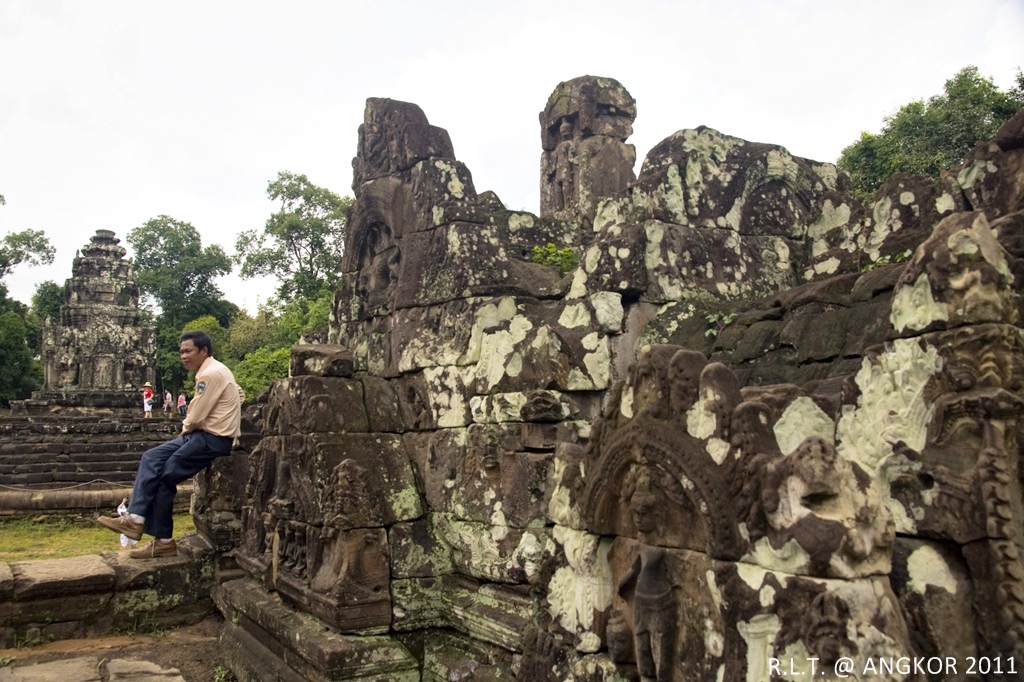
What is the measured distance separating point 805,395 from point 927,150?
72.8 feet

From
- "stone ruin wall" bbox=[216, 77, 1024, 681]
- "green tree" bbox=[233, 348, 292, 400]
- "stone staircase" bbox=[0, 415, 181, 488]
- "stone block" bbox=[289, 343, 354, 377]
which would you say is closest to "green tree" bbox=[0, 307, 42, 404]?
"stone staircase" bbox=[0, 415, 181, 488]

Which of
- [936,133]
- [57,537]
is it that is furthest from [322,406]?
[936,133]

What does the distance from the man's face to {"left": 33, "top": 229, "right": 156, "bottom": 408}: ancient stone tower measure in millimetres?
24852

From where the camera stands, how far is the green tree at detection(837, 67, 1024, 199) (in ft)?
69.6

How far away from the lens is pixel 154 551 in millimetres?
7629

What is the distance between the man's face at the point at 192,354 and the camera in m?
7.11

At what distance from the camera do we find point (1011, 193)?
370cm

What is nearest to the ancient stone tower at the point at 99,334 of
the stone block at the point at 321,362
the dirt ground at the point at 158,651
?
the dirt ground at the point at 158,651

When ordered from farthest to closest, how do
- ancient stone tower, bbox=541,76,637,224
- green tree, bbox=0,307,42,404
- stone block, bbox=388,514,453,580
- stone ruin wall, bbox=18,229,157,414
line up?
green tree, bbox=0,307,42,404
stone ruin wall, bbox=18,229,157,414
ancient stone tower, bbox=541,76,637,224
stone block, bbox=388,514,453,580

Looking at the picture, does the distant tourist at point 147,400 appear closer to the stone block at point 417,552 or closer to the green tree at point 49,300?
the stone block at point 417,552

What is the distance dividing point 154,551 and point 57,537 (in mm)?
5163

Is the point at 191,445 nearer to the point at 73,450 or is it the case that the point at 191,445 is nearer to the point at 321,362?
→ the point at 321,362

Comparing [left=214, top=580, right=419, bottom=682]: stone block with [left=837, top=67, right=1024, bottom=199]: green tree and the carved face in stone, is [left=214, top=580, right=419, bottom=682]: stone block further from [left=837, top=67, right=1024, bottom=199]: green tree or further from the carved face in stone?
[left=837, top=67, right=1024, bottom=199]: green tree

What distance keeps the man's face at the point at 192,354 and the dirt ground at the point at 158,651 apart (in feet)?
7.64
